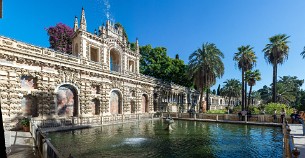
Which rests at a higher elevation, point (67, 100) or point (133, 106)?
point (67, 100)

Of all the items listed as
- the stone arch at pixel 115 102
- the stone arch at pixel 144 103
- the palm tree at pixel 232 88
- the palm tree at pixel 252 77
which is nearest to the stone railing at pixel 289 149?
the stone arch at pixel 115 102

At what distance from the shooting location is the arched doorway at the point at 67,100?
72.1ft

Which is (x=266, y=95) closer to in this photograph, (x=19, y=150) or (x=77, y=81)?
(x=77, y=81)

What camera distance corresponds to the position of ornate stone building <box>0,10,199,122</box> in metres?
18.0

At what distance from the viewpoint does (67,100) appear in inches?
898

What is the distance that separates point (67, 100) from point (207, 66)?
26.4 meters

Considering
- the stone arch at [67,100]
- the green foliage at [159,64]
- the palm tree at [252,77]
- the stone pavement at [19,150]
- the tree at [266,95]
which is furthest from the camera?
the tree at [266,95]

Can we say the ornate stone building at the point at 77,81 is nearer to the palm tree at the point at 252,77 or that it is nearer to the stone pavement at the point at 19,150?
the stone pavement at the point at 19,150

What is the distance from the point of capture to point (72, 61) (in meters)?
23.9

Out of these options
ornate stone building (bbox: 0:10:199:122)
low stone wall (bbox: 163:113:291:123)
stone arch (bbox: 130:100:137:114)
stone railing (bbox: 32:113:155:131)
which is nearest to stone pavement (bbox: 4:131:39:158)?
stone railing (bbox: 32:113:155:131)

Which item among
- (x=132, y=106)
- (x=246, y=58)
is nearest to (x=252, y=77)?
(x=246, y=58)

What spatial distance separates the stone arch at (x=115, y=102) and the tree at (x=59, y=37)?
19.2m

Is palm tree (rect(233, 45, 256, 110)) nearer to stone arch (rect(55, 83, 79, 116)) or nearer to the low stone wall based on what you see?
the low stone wall

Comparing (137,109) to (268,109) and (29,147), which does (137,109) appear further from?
(29,147)
